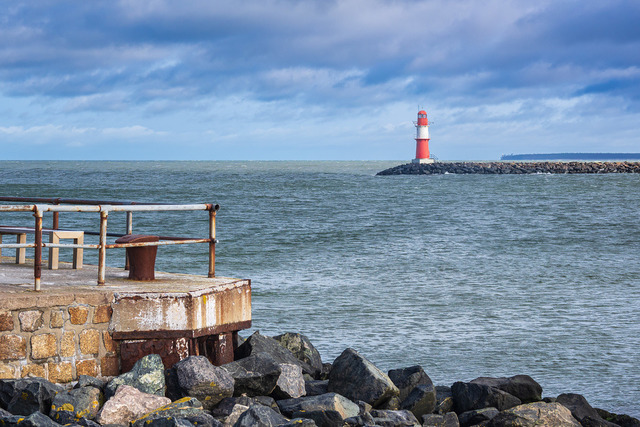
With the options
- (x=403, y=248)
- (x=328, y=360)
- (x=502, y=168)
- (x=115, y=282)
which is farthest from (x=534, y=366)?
(x=502, y=168)

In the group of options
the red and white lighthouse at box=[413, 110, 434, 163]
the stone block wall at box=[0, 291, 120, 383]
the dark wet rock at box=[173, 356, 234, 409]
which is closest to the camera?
the stone block wall at box=[0, 291, 120, 383]

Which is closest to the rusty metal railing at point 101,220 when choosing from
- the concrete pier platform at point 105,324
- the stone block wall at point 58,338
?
the concrete pier platform at point 105,324

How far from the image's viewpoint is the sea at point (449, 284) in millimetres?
10453

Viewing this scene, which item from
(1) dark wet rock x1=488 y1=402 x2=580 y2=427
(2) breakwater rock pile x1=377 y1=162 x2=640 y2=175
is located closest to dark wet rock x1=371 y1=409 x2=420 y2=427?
(1) dark wet rock x1=488 y1=402 x2=580 y2=427

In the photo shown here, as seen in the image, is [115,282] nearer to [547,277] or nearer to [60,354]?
[60,354]

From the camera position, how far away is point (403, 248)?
2452 centimetres

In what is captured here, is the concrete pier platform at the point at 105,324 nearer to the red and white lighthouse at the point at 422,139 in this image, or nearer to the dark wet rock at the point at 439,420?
the dark wet rock at the point at 439,420

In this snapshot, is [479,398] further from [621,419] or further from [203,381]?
[203,381]

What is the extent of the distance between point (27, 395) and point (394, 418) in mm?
2863

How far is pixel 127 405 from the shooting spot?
18.5ft

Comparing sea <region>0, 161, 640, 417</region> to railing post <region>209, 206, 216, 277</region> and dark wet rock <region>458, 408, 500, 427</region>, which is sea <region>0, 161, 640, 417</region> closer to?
dark wet rock <region>458, 408, 500, 427</region>

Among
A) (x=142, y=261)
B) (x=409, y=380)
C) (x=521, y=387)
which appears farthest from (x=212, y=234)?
(x=521, y=387)

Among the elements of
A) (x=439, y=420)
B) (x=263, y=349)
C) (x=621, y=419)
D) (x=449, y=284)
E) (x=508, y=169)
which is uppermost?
(x=508, y=169)

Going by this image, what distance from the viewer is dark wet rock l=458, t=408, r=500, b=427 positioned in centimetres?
687
